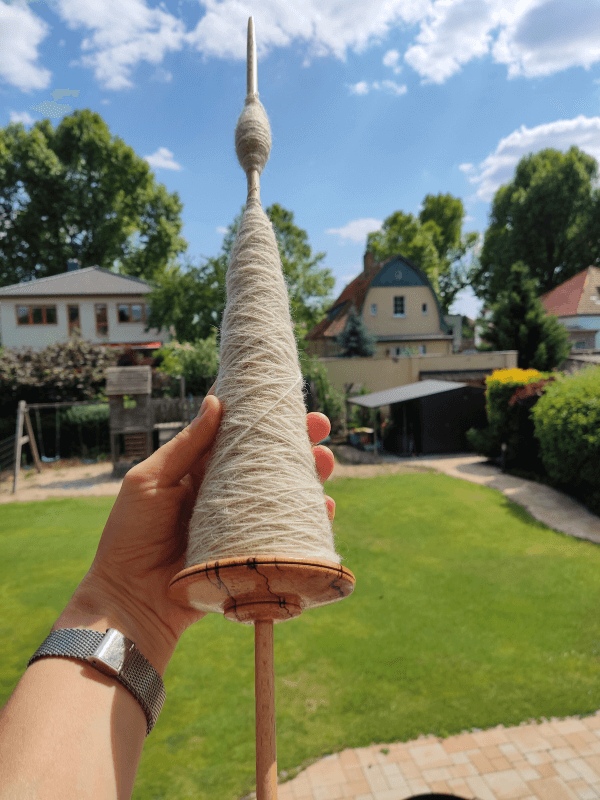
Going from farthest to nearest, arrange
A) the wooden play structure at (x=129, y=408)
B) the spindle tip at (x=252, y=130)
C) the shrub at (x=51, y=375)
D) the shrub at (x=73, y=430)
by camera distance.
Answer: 1. the shrub at (x=51, y=375)
2. the shrub at (x=73, y=430)
3. the wooden play structure at (x=129, y=408)
4. the spindle tip at (x=252, y=130)

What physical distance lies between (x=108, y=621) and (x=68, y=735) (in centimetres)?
42

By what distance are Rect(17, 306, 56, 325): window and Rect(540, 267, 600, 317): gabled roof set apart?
1403 inches

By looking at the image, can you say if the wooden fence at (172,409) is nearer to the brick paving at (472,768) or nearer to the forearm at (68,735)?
the brick paving at (472,768)

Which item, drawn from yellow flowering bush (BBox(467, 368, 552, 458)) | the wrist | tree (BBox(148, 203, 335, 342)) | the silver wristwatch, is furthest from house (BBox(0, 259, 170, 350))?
the silver wristwatch

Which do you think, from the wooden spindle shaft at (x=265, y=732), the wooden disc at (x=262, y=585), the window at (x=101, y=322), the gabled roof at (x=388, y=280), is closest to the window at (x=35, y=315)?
the window at (x=101, y=322)

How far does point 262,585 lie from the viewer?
4.74 ft

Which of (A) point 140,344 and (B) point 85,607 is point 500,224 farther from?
(B) point 85,607

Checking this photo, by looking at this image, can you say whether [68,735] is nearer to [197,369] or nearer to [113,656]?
[113,656]

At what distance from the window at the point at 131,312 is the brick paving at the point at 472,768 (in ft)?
99.0

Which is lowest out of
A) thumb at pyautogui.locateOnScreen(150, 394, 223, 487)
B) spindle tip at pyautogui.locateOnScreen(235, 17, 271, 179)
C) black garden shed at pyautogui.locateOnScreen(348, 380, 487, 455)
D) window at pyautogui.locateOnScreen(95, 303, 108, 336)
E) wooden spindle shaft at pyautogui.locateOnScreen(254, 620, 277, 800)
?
black garden shed at pyautogui.locateOnScreen(348, 380, 487, 455)

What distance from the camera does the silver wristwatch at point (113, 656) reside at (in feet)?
5.33

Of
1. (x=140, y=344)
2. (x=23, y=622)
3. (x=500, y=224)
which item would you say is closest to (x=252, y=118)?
(x=23, y=622)

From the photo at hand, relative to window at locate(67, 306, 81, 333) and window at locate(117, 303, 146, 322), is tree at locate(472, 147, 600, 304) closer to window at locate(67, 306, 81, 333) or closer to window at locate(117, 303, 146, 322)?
window at locate(117, 303, 146, 322)

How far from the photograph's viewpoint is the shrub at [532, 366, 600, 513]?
10.7m
